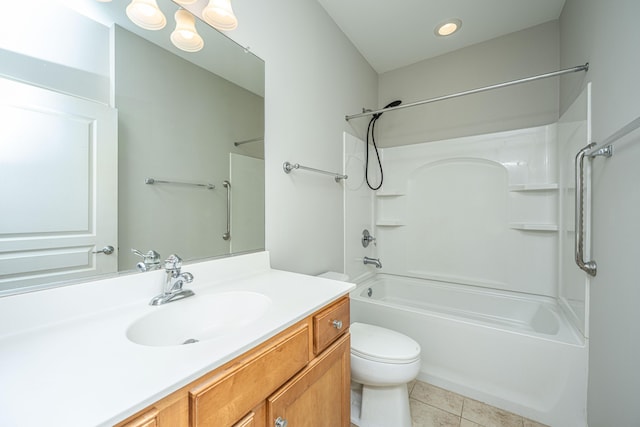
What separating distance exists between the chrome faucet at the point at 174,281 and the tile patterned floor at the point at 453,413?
3.98ft

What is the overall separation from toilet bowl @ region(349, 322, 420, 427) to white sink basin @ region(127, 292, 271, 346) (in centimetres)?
69

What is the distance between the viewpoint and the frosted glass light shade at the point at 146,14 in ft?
3.05

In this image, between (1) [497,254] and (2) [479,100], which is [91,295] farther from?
(2) [479,100]

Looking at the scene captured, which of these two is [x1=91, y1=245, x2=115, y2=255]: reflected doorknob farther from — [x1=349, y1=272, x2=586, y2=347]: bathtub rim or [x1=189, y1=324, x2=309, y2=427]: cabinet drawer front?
[x1=349, y1=272, x2=586, y2=347]: bathtub rim

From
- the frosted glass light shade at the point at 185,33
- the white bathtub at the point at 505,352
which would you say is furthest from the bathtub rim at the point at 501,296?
the frosted glass light shade at the point at 185,33

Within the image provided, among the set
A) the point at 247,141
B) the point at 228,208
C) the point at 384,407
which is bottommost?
the point at 384,407

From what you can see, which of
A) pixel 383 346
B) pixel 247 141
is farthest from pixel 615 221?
pixel 247 141

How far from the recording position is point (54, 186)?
0.75m

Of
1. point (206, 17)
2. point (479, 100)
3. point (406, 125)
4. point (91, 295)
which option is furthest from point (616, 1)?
point (91, 295)

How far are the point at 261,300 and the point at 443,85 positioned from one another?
2505mm

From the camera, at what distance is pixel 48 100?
2.43 feet

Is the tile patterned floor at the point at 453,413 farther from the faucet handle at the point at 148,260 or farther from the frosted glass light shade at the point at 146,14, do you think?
the frosted glass light shade at the point at 146,14

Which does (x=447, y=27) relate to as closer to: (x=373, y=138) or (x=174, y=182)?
(x=373, y=138)

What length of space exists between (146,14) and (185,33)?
0.15m
